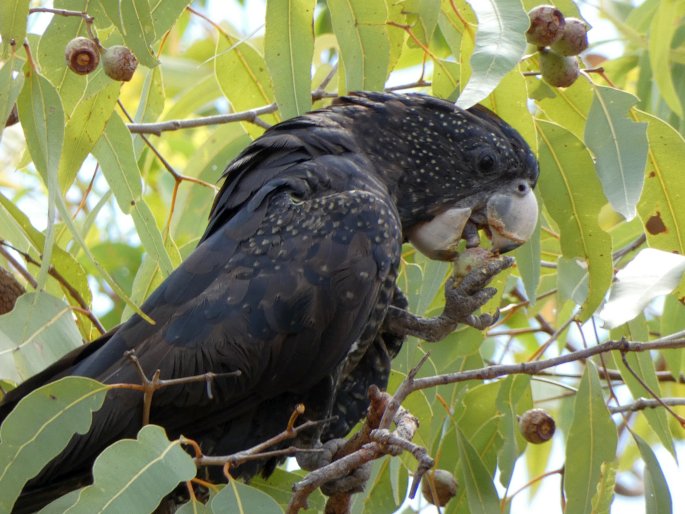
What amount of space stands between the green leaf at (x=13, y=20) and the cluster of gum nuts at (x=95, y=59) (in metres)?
0.09

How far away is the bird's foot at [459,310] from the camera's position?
2260 millimetres

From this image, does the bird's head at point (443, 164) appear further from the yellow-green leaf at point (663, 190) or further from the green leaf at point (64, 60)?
the green leaf at point (64, 60)

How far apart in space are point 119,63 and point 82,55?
0.07 m

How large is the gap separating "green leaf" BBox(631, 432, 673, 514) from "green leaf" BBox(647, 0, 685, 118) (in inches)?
29.7

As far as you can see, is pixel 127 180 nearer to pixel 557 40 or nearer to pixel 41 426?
pixel 41 426

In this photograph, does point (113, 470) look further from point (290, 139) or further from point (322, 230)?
point (290, 139)

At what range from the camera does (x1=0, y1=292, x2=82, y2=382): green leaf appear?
208cm

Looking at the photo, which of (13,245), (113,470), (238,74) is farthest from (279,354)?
(238,74)

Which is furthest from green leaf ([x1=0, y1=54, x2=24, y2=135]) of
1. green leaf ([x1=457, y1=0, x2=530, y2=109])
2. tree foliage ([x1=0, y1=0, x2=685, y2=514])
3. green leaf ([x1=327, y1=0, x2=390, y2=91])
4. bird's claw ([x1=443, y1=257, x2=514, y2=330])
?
bird's claw ([x1=443, y1=257, x2=514, y2=330])

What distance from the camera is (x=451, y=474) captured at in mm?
2523

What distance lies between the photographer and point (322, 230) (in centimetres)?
226

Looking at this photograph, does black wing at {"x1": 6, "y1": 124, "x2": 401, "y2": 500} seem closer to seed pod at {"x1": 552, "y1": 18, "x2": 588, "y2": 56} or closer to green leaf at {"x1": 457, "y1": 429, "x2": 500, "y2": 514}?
green leaf at {"x1": 457, "y1": 429, "x2": 500, "y2": 514}

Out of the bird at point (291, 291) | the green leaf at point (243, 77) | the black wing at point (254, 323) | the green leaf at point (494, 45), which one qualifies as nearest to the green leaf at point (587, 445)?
the bird at point (291, 291)

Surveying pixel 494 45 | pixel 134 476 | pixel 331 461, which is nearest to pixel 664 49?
pixel 494 45
